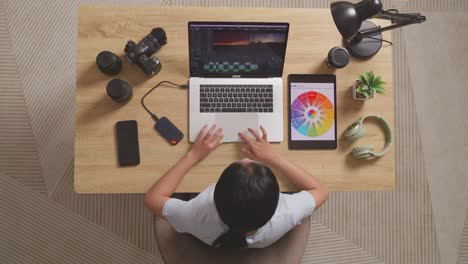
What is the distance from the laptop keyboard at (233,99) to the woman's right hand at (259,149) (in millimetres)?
83

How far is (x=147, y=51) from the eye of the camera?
Answer: 132 centimetres

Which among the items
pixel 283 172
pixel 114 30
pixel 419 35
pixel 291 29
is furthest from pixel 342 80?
pixel 419 35

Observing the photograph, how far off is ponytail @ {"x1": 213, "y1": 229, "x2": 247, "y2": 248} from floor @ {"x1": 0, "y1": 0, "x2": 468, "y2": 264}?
2.63 ft

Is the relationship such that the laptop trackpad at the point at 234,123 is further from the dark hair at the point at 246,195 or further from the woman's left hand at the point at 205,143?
the dark hair at the point at 246,195

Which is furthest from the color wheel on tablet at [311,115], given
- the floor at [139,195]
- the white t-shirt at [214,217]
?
the floor at [139,195]

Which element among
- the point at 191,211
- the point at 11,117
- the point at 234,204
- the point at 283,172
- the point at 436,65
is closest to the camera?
the point at 234,204

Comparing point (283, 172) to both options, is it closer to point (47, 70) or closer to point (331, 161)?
point (331, 161)

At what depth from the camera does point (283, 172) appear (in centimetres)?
133

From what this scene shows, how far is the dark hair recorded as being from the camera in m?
1.01

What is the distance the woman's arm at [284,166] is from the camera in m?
1.31

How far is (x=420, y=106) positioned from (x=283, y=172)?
3.79 ft

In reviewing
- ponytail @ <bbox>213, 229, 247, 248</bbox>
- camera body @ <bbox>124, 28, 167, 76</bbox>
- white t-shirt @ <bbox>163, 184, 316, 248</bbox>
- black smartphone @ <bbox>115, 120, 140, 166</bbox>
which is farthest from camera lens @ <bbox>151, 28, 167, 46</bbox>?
ponytail @ <bbox>213, 229, 247, 248</bbox>

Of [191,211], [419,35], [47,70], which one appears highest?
[419,35]

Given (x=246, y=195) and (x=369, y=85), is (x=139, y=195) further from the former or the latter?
(x=369, y=85)
